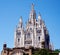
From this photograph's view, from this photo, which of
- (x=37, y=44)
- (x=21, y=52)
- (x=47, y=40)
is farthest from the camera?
(x=47, y=40)

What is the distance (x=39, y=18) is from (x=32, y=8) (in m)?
5.98

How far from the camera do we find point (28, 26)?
87250mm

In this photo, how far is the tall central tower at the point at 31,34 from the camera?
8312 centimetres

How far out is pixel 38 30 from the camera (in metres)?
85.2

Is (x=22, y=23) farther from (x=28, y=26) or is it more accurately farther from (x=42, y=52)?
(x=42, y=52)

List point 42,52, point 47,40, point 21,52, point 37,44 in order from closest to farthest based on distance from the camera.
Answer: point 42,52 → point 21,52 → point 37,44 → point 47,40

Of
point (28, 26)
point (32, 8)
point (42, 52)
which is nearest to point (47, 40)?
point (28, 26)

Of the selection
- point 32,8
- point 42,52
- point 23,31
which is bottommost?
point 42,52

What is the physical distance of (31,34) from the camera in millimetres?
84938

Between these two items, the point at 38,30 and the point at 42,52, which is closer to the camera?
the point at 42,52

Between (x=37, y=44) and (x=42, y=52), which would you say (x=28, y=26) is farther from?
(x=42, y=52)

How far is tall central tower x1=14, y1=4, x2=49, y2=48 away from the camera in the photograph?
273 ft

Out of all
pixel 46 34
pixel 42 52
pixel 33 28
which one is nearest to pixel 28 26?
pixel 33 28

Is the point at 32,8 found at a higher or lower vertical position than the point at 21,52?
higher
